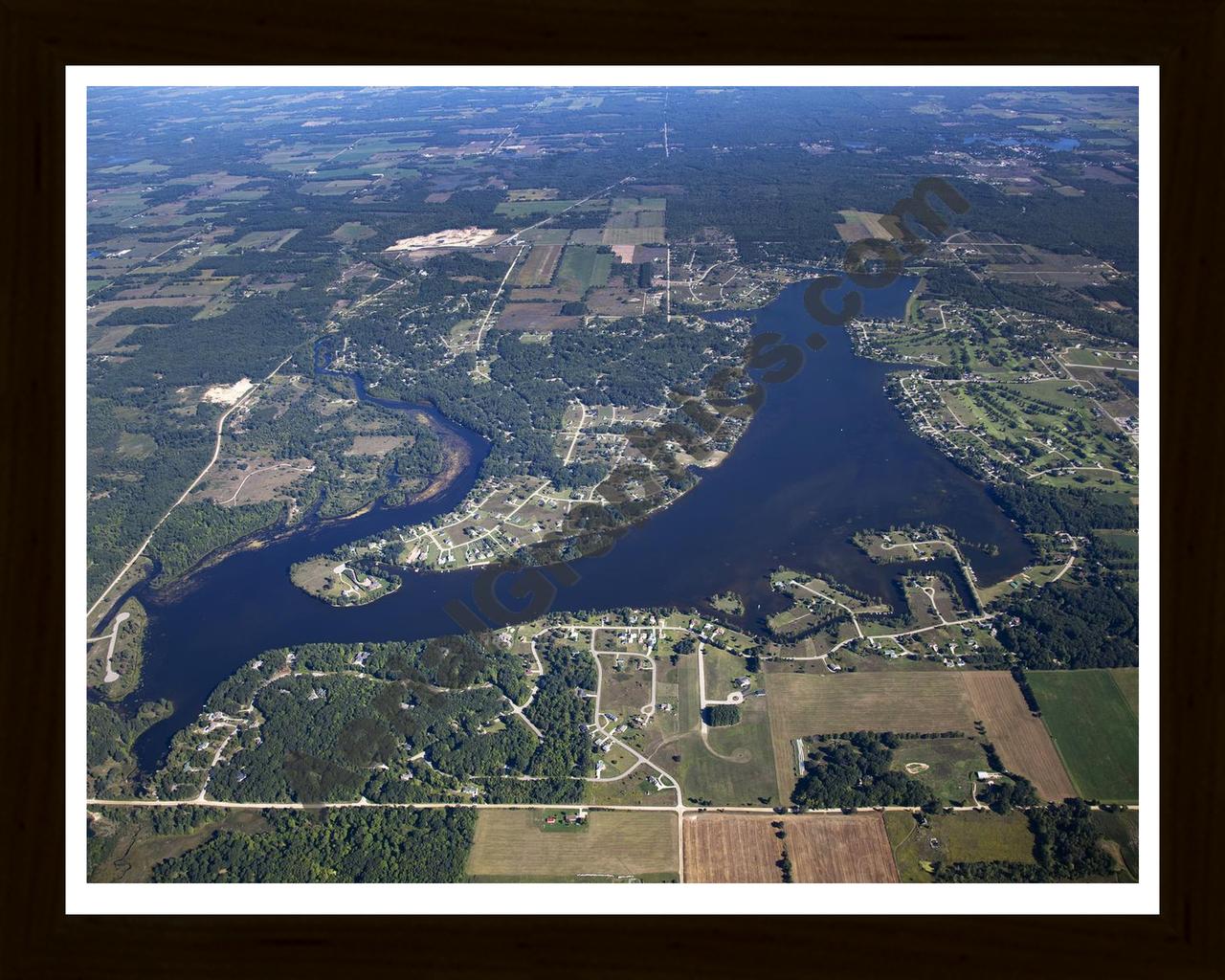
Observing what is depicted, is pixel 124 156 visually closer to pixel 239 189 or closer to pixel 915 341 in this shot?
pixel 239 189

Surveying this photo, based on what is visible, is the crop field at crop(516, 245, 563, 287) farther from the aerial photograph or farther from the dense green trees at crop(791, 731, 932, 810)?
the dense green trees at crop(791, 731, 932, 810)

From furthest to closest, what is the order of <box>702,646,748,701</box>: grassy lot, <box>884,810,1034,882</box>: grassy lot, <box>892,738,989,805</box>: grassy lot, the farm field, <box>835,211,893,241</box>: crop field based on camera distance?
1. <box>835,211,893,241</box>: crop field
2. <box>702,646,748,701</box>: grassy lot
3. the farm field
4. <box>892,738,989,805</box>: grassy lot
5. <box>884,810,1034,882</box>: grassy lot

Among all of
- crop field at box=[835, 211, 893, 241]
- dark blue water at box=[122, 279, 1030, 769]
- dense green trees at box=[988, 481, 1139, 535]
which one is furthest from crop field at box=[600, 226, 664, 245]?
dense green trees at box=[988, 481, 1139, 535]

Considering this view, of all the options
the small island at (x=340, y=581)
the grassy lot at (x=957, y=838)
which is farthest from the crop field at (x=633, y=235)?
the grassy lot at (x=957, y=838)

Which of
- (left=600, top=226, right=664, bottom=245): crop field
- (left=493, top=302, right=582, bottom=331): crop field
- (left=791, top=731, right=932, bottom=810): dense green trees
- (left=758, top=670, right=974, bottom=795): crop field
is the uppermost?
(left=600, top=226, right=664, bottom=245): crop field

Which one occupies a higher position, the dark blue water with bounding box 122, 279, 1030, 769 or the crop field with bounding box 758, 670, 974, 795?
the dark blue water with bounding box 122, 279, 1030, 769

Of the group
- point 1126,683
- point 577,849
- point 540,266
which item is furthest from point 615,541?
point 540,266

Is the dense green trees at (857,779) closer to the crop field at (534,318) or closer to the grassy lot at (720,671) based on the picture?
the grassy lot at (720,671)

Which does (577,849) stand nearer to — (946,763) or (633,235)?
(946,763)
